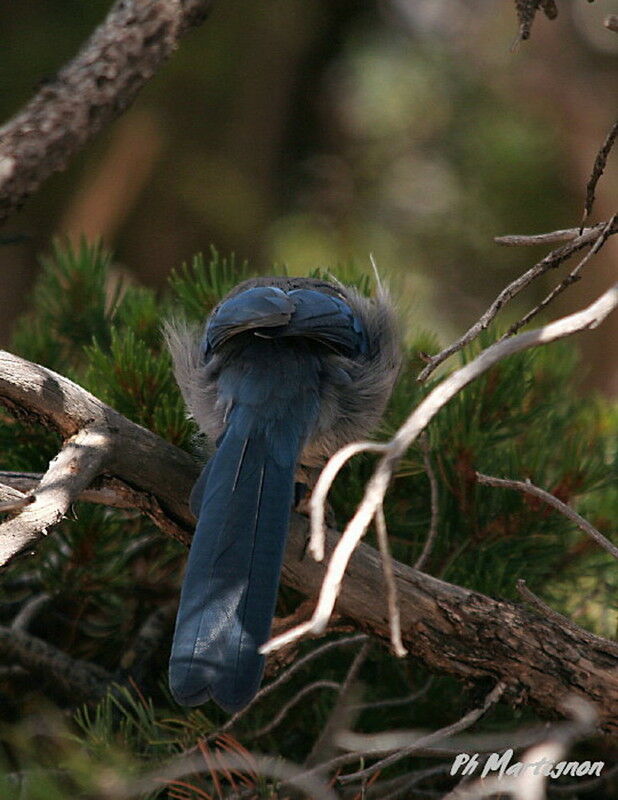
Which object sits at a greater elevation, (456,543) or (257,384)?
(257,384)

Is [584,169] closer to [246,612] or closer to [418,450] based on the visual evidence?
[418,450]

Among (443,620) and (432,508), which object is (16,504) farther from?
(432,508)

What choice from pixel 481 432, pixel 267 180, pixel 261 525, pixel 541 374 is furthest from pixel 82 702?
pixel 267 180

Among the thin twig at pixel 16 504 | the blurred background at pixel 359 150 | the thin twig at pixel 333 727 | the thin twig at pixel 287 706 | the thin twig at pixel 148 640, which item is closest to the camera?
the thin twig at pixel 16 504

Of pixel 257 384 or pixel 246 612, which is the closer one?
pixel 246 612

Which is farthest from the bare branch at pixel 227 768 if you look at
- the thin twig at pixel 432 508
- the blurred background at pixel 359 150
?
the blurred background at pixel 359 150

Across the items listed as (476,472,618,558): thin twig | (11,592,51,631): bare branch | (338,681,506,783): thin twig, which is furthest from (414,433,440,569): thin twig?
(11,592,51,631): bare branch

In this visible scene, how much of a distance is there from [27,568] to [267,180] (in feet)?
16.6

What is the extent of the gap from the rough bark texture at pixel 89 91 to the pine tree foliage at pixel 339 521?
1.45 feet

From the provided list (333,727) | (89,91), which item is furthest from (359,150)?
(333,727)

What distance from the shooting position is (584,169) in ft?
20.5

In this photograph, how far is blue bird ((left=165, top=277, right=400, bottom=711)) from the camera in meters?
1.85

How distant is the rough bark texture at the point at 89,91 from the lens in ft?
8.40

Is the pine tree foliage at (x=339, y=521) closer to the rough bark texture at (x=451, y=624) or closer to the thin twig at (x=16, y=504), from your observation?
the rough bark texture at (x=451, y=624)
